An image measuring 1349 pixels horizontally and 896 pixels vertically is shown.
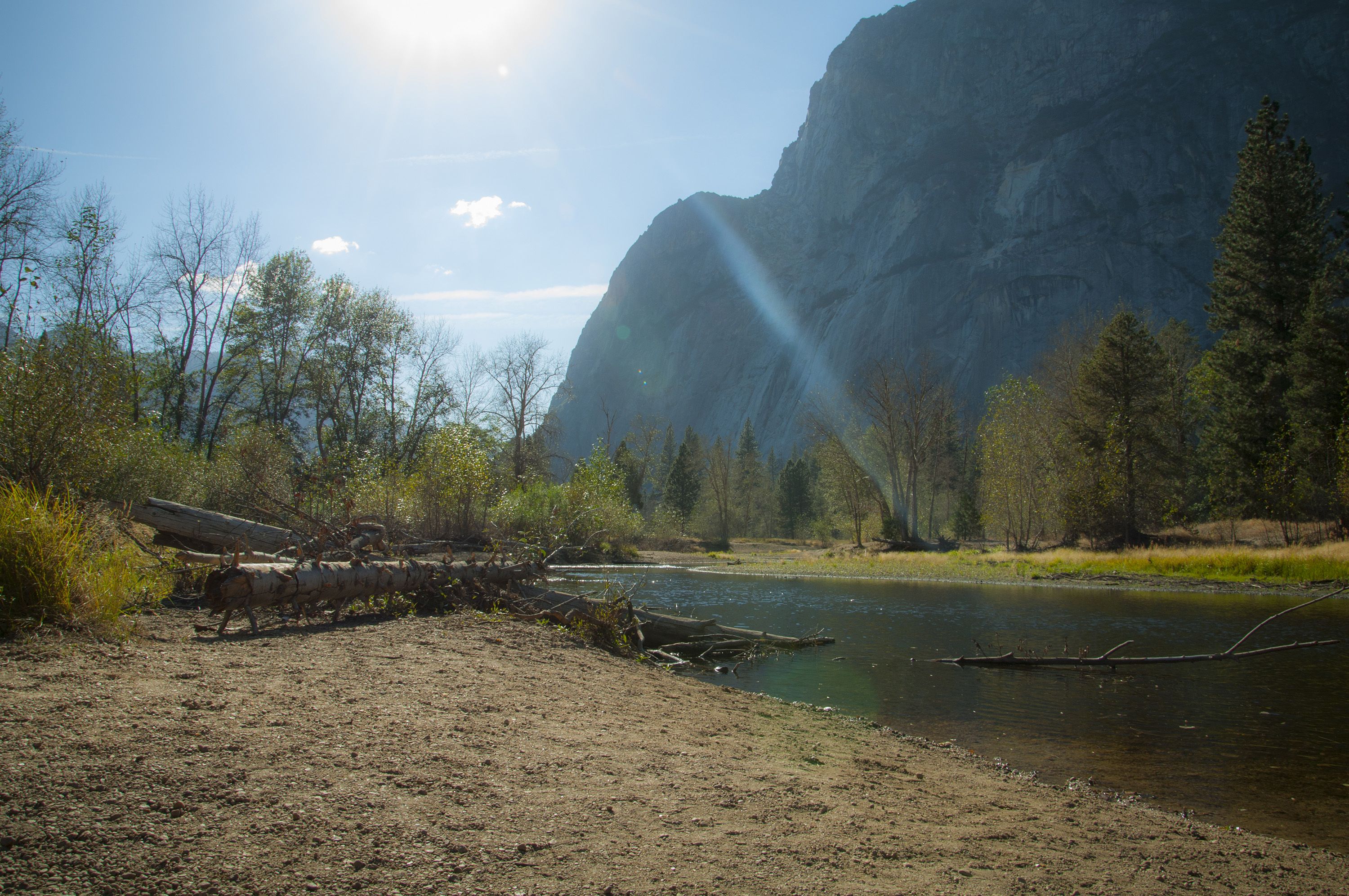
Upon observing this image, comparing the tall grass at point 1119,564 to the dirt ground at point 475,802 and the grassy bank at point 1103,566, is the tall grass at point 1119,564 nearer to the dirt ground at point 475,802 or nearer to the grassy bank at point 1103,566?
the grassy bank at point 1103,566

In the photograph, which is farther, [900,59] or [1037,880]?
[900,59]

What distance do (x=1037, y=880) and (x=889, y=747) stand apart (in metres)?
2.79

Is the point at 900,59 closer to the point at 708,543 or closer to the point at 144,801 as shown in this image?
the point at 708,543

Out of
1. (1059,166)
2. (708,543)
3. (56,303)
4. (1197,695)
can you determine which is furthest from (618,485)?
(1059,166)

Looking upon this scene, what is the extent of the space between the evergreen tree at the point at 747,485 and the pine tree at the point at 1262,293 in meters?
46.7

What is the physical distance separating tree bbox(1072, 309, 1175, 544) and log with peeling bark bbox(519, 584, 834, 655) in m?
→ 26.6

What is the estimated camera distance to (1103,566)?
2559 cm

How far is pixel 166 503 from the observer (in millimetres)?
12219

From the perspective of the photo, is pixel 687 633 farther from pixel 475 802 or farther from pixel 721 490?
pixel 721 490

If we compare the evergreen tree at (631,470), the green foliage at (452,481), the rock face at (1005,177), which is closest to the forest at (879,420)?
the green foliage at (452,481)

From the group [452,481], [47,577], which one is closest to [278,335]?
[452,481]

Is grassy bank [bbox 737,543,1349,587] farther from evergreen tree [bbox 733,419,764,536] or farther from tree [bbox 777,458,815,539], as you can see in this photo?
tree [bbox 777,458,815,539]

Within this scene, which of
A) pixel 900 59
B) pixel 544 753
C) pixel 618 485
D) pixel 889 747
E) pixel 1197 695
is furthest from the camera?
pixel 900 59

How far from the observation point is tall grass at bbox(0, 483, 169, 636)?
5.13 meters
